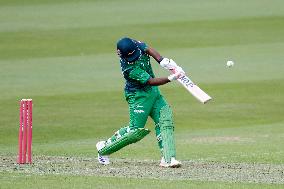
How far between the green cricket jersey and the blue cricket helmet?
0.06 metres

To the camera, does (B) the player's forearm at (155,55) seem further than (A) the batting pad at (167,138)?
No

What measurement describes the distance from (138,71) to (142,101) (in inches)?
18.1

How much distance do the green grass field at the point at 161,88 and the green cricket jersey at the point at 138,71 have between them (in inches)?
42.2

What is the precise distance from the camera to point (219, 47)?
31.2 meters

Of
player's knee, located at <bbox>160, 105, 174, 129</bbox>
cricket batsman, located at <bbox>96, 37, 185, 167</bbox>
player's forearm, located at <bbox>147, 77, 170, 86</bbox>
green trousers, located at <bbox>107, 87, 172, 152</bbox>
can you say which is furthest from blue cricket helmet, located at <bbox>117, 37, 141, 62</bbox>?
player's knee, located at <bbox>160, 105, 174, 129</bbox>

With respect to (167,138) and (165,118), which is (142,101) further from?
(167,138)

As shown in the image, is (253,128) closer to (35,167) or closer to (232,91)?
(232,91)

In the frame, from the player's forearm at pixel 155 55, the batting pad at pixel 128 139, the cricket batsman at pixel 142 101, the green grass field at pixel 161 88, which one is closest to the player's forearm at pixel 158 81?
the cricket batsman at pixel 142 101

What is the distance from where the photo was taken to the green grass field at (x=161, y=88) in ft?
42.8

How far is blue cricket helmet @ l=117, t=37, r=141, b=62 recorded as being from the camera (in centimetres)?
1315

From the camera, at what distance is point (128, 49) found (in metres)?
13.2

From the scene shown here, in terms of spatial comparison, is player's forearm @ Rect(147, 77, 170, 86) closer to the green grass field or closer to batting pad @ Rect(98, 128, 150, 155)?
batting pad @ Rect(98, 128, 150, 155)

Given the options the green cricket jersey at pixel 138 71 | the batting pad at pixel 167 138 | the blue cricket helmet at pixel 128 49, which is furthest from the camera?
the batting pad at pixel 167 138

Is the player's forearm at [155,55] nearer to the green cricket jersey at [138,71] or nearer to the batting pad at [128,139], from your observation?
the green cricket jersey at [138,71]
